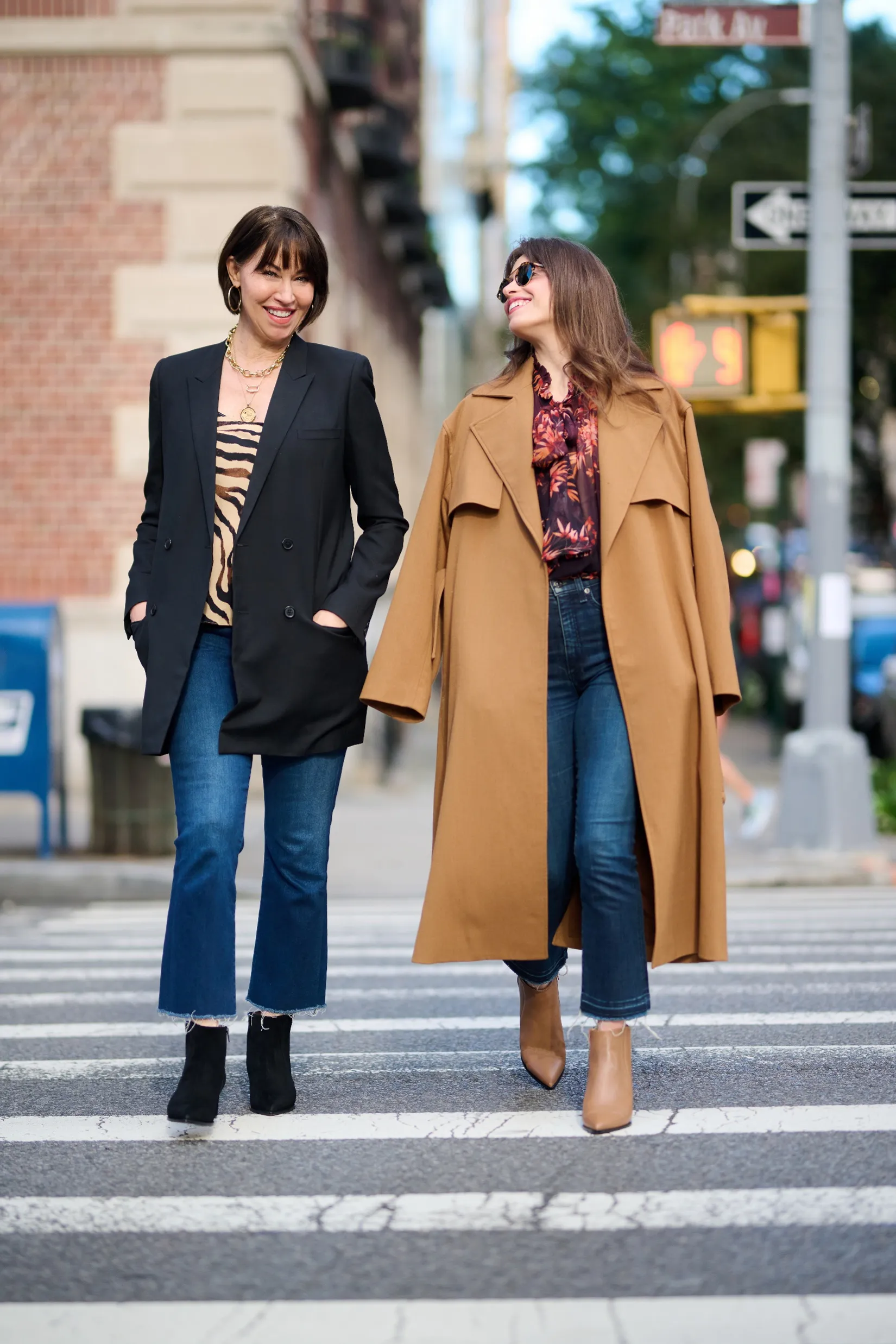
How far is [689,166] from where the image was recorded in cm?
3497

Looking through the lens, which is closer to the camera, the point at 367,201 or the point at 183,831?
the point at 183,831

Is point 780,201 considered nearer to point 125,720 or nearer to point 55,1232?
point 125,720

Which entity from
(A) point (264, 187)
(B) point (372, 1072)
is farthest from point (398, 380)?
(B) point (372, 1072)

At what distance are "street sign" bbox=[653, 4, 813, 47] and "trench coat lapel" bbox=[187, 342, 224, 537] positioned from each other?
6.46 meters

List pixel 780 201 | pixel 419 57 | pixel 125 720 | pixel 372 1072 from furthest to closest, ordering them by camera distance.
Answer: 1. pixel 419 57
2. pixel 780 201
3. pixel 125 720
4. pixel 372 1072

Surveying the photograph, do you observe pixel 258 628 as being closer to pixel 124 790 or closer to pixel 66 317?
pixel 124 790

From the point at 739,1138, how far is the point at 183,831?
139 centimetres

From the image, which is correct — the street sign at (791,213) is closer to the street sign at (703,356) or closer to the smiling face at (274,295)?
the street sign at (703,356)

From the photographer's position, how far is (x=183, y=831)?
13.7ft

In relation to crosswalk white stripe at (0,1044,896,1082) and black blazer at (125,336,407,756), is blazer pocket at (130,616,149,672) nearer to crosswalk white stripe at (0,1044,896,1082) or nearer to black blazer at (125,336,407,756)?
black blazer at (125,336,407,756)

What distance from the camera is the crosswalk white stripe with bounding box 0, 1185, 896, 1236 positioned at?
3475mm

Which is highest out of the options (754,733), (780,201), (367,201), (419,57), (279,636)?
(419,57)

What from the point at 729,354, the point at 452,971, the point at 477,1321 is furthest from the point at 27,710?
the point at 477,1321

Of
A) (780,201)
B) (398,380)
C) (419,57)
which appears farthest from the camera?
(419,57)
